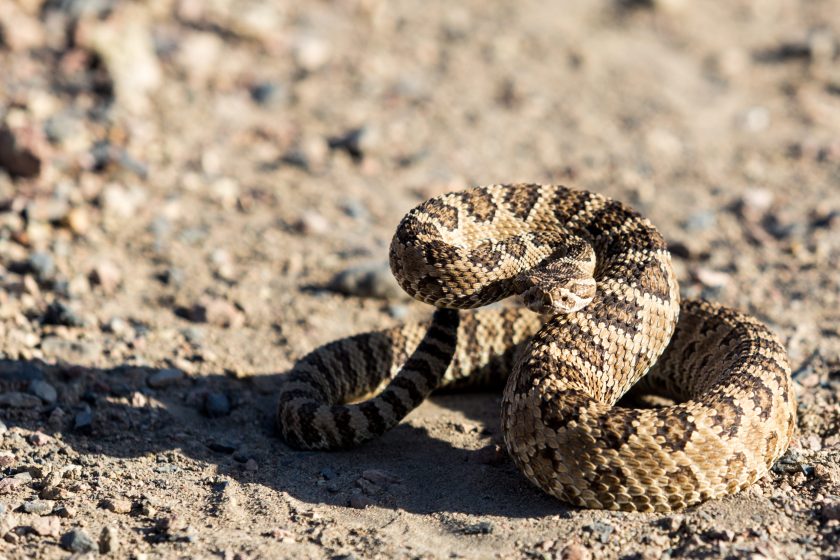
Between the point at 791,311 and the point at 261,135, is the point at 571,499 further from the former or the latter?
the point at 261,135

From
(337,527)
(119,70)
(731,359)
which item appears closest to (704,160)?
(731,359)

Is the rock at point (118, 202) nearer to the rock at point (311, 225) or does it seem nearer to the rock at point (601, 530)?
the rock at point (311, 225)

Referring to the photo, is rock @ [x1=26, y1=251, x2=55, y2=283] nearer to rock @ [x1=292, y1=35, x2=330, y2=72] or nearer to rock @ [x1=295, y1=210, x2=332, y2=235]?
rock @ [x1=295, y1=210, x2=332, y2=235]

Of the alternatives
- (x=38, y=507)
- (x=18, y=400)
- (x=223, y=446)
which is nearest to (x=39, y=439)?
(x=18, y=400)

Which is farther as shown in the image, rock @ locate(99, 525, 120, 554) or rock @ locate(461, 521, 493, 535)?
rock @ locate(461, 521, 493, 535)

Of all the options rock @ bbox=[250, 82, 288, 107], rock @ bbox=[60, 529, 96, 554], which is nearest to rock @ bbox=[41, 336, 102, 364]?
rock @ bbox=[60, 529, 96, 554]

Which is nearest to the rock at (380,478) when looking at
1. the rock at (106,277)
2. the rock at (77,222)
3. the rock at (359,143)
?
the rock at (106,277)

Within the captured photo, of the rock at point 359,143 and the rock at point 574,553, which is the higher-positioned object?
the rock at point 359,143
